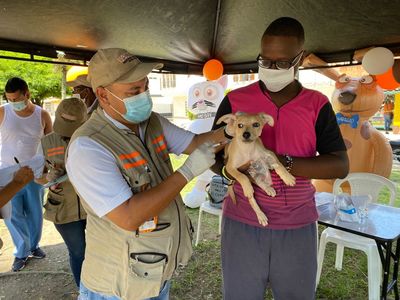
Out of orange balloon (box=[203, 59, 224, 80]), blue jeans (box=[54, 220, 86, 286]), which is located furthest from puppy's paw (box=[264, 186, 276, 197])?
orange balloon (box=[203, 59, 224, 80])

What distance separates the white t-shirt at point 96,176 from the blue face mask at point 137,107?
0.30 meters

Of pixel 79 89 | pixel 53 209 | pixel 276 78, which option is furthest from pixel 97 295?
pixel 79 89

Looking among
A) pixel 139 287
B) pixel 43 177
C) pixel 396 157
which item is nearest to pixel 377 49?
pixel 139 287

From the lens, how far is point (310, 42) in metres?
4.11

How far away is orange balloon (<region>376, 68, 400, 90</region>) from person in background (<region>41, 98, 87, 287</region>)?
4.08m

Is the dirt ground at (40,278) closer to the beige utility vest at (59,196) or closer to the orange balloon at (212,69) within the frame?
the beige utility vest at (59,196)

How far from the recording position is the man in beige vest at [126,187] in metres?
1.33

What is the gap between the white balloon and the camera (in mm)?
3750

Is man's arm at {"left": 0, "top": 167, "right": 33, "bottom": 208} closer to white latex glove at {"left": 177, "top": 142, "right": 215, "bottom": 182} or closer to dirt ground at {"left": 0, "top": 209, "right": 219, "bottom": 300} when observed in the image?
white latex glove at {"left": 177, "top": 142, "right": 215, "bottom": 182}

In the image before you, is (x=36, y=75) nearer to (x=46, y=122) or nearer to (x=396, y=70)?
(x=46, y=122)

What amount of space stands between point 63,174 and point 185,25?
2.28 meters

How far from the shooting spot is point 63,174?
2.75 metres

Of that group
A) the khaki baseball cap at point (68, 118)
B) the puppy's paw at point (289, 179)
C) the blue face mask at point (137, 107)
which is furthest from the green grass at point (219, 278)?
the puppy's paw at point (289, 179)

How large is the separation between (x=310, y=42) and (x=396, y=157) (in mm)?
8949
